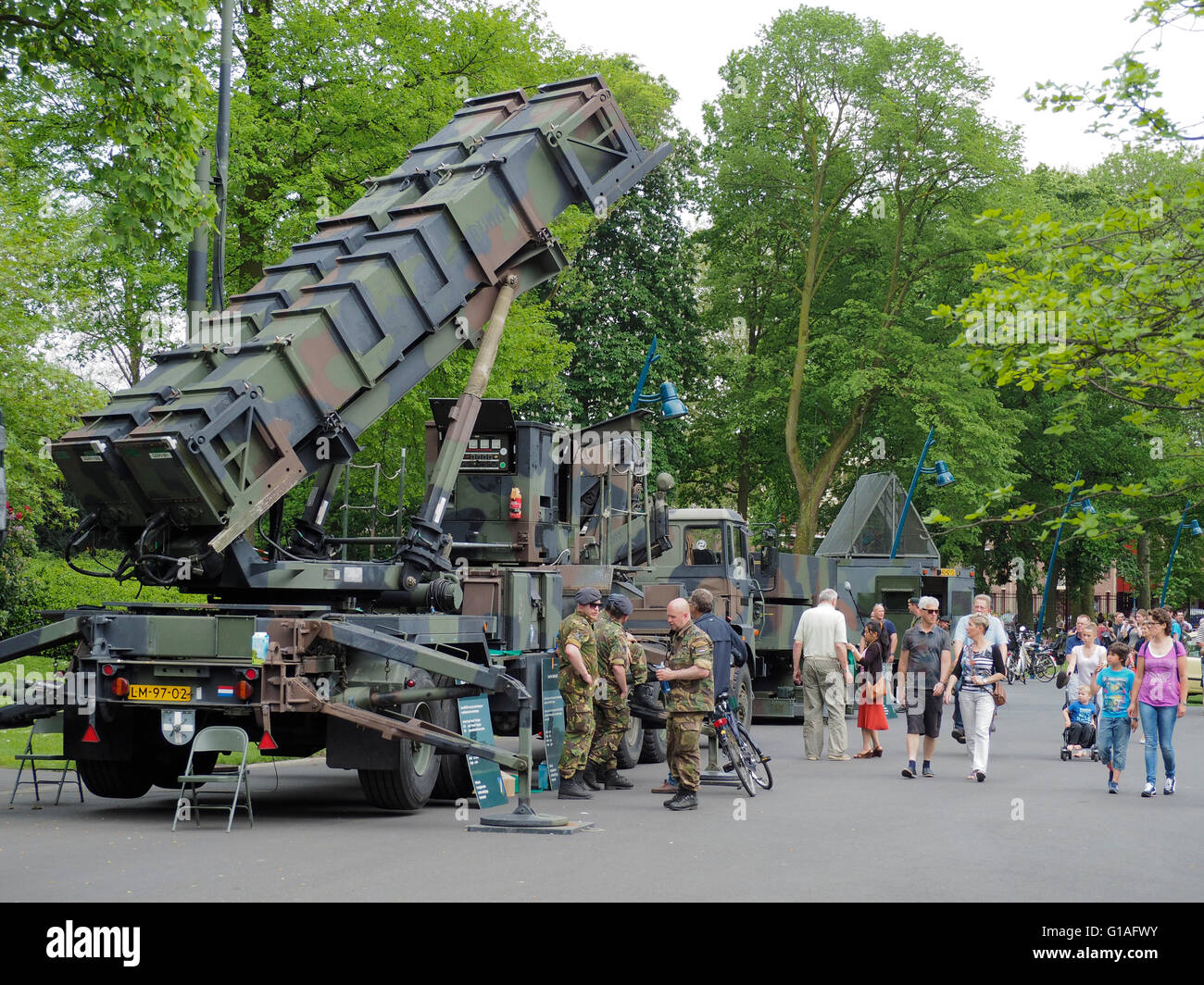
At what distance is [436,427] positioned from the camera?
13883 mm

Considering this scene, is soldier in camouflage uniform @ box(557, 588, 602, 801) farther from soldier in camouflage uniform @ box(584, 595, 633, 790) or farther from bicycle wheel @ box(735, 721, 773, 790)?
bicycle wheel @ box(735, 721, 773, 790)

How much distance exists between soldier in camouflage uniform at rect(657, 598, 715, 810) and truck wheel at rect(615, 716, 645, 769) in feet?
9.74

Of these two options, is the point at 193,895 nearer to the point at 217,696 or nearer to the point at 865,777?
the point at 217,696

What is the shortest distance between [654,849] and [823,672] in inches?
288

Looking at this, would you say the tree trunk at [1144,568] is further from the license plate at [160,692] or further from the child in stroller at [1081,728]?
the license plate at [160,692]

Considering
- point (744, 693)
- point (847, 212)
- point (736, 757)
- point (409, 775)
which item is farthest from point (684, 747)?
point (847, 212)

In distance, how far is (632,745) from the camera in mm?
15656

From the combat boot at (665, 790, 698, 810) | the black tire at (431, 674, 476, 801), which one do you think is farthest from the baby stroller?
the black tire at (431, 674, 476, 801)

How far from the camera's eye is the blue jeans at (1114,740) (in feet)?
45.2

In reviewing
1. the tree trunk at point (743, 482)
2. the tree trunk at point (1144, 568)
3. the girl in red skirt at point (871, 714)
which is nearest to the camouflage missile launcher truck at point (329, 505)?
the girl in red skirt at point (871, 714)

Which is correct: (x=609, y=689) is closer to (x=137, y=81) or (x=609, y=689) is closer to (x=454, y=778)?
(x=454, y=778)

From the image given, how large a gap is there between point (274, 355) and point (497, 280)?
8.33 ft

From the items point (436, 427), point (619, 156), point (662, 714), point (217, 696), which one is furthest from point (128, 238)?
point (662, 714)

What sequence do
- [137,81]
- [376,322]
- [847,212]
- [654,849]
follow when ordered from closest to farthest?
1. [654,849]
2. [376,322]
3. [137,81]
4. [847,212]
